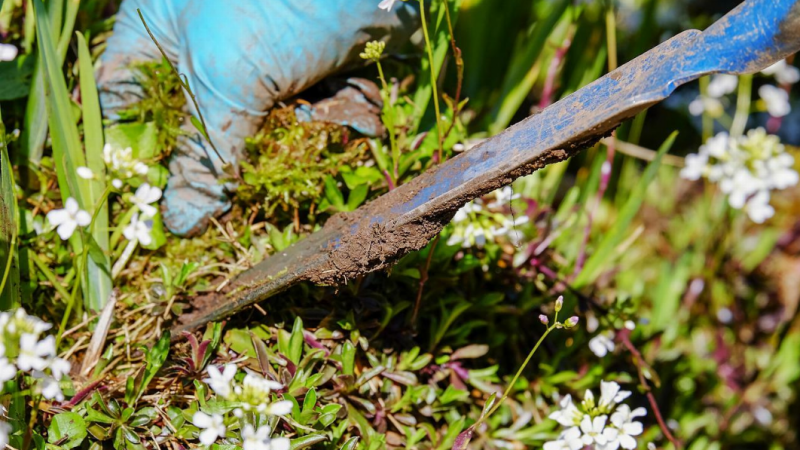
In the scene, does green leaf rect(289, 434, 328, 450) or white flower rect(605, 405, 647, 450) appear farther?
white flower rect(605, 405, 647, 450)

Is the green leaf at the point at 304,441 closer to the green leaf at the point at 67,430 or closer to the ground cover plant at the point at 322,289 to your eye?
the ground cover plant at the point at 322,289

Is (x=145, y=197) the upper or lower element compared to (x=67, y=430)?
upper

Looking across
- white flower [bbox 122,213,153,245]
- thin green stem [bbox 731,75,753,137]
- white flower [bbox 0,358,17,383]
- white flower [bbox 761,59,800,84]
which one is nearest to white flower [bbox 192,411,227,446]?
white flower [bbox 0,358,17,383]

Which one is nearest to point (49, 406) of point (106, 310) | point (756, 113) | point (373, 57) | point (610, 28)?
point (106, 310)

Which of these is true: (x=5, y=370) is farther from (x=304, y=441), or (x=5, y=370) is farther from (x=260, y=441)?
→ (x=304, y=441)

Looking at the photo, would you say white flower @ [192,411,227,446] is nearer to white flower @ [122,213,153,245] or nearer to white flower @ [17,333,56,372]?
white flower @ [17,333,56,372]

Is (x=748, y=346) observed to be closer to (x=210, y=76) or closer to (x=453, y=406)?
(x=453, y=406)

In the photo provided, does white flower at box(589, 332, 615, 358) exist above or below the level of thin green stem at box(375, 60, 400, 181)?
below

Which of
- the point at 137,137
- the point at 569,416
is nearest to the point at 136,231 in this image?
the point at 137,137
